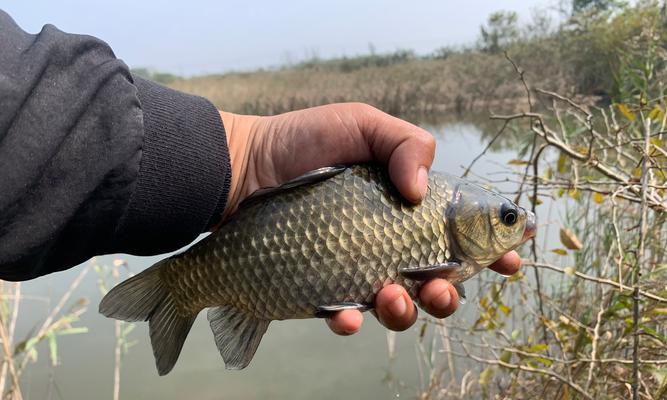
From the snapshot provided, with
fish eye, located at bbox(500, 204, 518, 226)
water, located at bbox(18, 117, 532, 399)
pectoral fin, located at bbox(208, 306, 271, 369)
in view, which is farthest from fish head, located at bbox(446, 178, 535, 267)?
water, located at bbox(18, 117, 532, 399)

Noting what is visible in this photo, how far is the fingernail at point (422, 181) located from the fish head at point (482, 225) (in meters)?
0.09

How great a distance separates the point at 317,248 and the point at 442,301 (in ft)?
1.34

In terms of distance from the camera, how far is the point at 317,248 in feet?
4.75

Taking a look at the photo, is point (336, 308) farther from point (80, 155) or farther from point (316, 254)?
point (80, 155)

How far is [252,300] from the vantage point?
4.88 ft

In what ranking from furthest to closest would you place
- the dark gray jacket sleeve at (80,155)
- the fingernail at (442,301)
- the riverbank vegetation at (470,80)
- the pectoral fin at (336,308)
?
the riverbank vegetation at (470,80)
the fingernail at (442,301)
the pectoral fin at (336,308)
the dark gray jacket sleeve at (80,155)

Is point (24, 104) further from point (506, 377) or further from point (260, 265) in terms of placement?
point (506, 377)

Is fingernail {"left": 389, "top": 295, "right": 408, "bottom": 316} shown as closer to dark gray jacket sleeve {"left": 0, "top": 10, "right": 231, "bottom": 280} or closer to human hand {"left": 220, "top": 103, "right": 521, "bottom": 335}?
human hand {"left": 220, "top": 103, "right": 521, "bottom": 335}

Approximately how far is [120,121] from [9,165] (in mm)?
290

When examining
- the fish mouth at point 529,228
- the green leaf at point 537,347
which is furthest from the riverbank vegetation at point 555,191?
the fish mouth at point 529,228

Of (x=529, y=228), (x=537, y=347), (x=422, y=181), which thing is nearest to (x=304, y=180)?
(x=422, y=181)

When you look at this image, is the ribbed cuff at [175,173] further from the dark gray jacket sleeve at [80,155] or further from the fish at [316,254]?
the fish at [316,254]

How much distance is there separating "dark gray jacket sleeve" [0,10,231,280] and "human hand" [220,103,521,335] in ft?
1.31

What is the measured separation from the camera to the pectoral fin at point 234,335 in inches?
62.0
